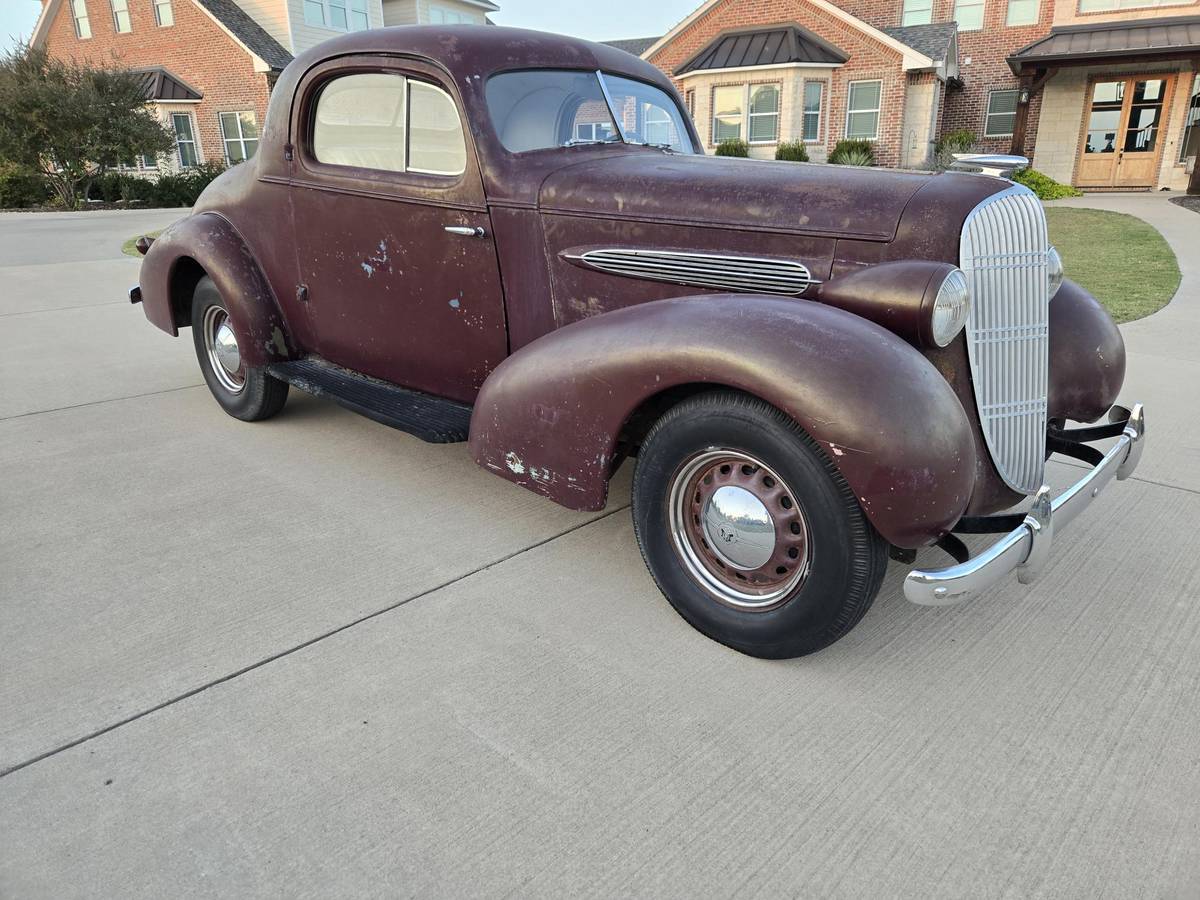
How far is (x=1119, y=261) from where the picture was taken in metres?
9.40

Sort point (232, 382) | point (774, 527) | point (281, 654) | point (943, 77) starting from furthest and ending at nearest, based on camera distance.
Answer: point (943, 77)
point (232, 382)
point (281, 654)
point (774, 527)

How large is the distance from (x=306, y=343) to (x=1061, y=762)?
11.7 feet

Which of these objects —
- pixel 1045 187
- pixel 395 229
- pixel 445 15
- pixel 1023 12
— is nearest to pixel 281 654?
pixel 395 229

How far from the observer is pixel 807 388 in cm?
211

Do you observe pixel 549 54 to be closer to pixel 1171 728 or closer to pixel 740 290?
pixel 740 290

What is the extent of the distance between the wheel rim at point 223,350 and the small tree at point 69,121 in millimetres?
18633

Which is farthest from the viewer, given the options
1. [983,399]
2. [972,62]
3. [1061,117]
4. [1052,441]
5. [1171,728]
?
[972,62]

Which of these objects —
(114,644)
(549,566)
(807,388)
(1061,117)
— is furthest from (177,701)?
(1061,117)

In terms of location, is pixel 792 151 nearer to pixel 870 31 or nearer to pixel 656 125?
pixel 870 31

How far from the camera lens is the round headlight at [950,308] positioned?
2.25m

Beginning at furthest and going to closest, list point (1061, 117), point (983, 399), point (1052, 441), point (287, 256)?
point (1061, 117) → point (287, 256) → point (1052, 441) → point (983, 399)

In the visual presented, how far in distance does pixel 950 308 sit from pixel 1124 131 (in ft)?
74.0

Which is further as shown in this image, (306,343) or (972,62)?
(972,62)

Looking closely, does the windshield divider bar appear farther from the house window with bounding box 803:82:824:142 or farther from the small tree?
the house window with bounding box 803:82:824:142
